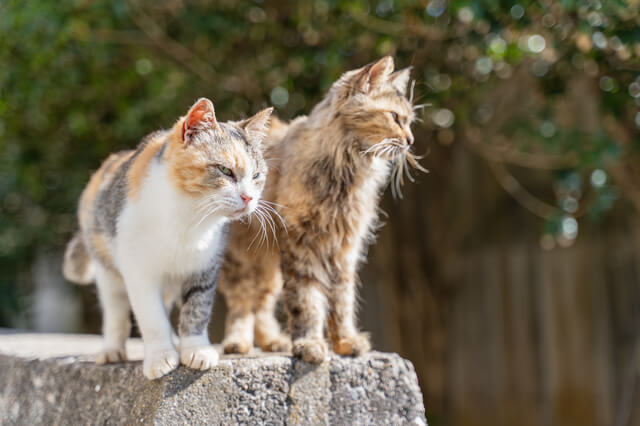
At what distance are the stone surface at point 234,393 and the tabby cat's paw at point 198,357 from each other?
31 millimetres

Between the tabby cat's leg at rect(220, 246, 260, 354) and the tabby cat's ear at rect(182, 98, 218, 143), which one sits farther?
the tabby cat's leg at rect(220, 246, 260, 354)

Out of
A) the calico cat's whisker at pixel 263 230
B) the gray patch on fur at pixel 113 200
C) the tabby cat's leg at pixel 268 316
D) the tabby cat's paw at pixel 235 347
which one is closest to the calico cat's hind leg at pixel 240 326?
the tabby cat's paw at pixel 235 347

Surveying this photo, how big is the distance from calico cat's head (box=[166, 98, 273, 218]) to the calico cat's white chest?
49 mm

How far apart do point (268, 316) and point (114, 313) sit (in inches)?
24.6

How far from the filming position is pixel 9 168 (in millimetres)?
4977

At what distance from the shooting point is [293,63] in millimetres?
3816

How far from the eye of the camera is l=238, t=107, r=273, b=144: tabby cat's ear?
1977 mm

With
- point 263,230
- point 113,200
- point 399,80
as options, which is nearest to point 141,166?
point 113,200

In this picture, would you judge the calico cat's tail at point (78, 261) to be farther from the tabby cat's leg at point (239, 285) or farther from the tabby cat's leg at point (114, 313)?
the tabby cat's leg at point (239, 285)

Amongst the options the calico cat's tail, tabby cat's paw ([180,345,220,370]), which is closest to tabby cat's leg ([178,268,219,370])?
tabby cat's paw ([180,345,220,370])

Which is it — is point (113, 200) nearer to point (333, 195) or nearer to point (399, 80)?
point (333, 195)

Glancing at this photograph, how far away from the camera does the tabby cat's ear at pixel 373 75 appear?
2066 mm

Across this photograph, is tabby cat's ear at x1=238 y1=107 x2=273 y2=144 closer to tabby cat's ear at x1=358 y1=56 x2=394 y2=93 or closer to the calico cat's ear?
tabby cat's ear at x1=358 y1=56 x2=394 y2=93

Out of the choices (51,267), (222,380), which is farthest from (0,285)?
(222,380)
